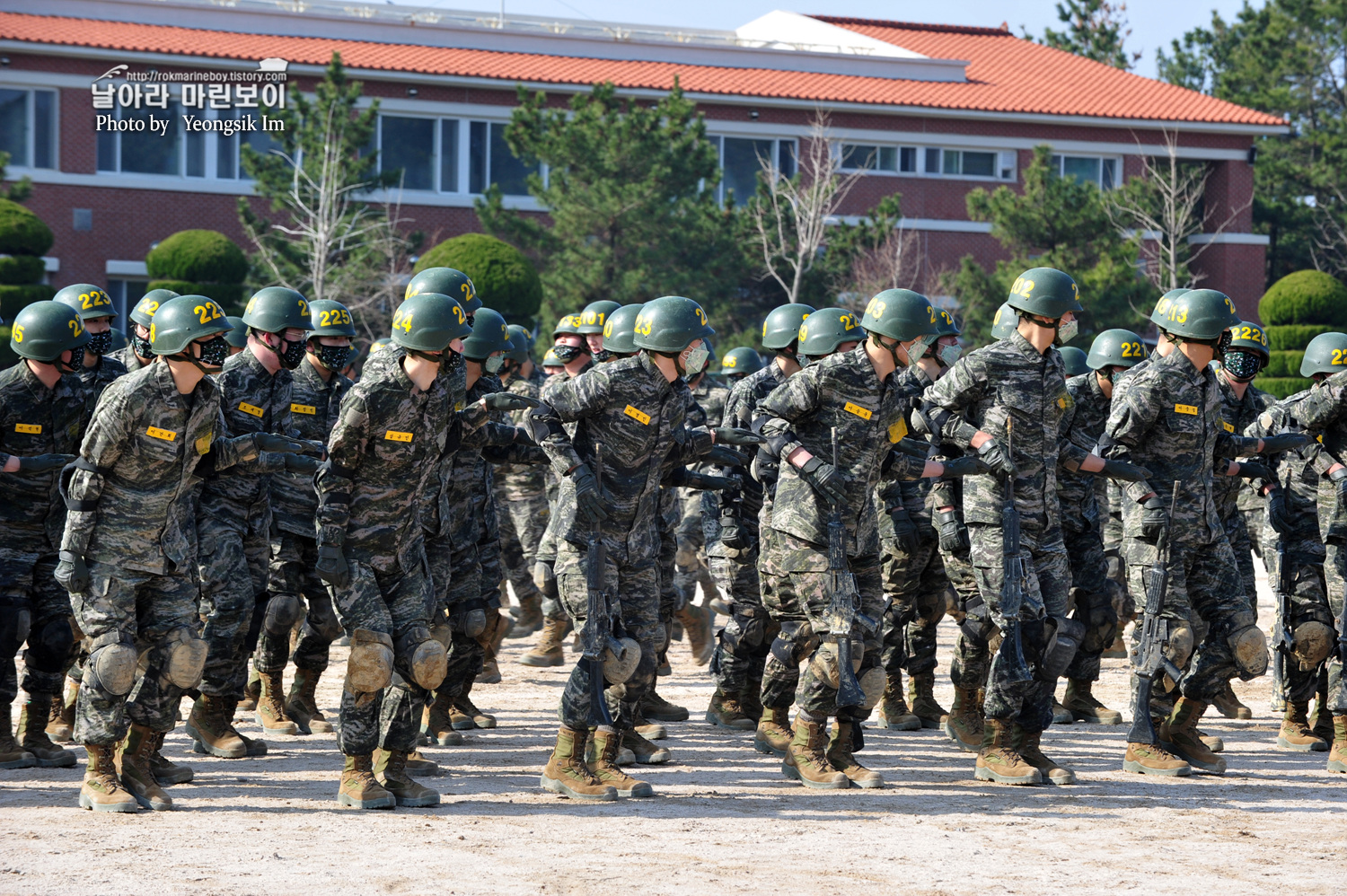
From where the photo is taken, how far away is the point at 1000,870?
6.54 meters

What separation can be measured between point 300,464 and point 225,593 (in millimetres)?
1031

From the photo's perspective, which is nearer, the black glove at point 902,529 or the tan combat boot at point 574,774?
the tan combat boot at point 574,774

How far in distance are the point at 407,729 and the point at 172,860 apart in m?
1.43

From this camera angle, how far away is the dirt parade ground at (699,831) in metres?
6.32

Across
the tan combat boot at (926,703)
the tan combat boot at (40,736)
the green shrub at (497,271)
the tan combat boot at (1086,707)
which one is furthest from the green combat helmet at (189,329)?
the green shrub at (497,271)

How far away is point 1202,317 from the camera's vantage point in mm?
8570

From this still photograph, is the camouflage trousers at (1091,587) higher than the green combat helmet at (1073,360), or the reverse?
the green combat helmet at (1073,360)

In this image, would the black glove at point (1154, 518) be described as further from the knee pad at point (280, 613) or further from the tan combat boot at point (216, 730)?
the tan combat boot at point (216, 730)

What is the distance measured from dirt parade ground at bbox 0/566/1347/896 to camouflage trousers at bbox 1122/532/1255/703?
2.02ft

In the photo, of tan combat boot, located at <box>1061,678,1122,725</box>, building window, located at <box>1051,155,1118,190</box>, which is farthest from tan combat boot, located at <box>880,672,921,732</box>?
building window, located at <box>1051,155,1118,190</box>

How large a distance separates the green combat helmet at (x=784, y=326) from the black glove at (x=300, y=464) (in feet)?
11.5

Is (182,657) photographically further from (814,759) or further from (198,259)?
(198,259)

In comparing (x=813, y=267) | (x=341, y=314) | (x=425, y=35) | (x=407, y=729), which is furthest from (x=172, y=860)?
(x=425, y=35)

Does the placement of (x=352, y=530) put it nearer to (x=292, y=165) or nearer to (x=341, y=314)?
(x=341, y=314)
